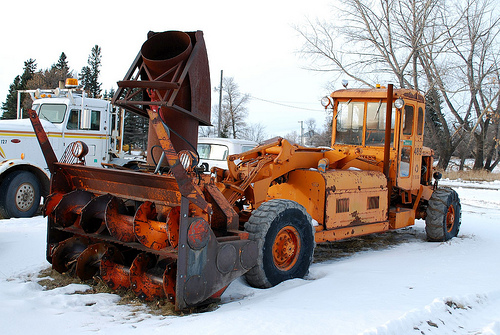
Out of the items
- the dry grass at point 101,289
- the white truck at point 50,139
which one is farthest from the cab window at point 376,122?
the white truck at point 50,139

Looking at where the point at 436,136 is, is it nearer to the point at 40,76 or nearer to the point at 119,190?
the point at 119,190

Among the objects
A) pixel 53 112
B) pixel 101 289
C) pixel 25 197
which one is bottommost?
pixel 101 289

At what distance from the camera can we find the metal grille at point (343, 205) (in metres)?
6.85

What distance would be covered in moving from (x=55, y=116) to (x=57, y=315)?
28.2 ft

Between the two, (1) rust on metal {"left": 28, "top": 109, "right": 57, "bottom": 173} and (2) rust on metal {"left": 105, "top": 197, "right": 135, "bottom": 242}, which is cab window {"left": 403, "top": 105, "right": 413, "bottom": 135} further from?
(1) rust on metal {"left": 28, "top": 109, "right": 57, "bottom": 173}

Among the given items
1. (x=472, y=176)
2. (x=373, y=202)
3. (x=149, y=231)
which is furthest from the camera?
(x=472, y=176)

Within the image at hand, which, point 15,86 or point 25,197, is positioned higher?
point 15,86

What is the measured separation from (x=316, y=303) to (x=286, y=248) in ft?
3.69

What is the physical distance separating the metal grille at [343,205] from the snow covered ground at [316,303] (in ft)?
2.43

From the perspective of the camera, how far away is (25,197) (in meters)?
10.3

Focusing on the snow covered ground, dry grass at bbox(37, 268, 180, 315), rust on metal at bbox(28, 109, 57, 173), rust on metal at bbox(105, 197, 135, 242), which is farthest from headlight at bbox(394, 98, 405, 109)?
rust on metal at bbox(28, 109, 57, 173)

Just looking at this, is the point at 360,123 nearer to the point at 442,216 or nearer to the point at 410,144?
the point at 410,144

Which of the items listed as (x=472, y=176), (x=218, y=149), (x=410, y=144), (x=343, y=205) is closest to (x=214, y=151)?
(x=218, y=149)

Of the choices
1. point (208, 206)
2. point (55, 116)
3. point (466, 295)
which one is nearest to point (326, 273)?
point (466, 295)
